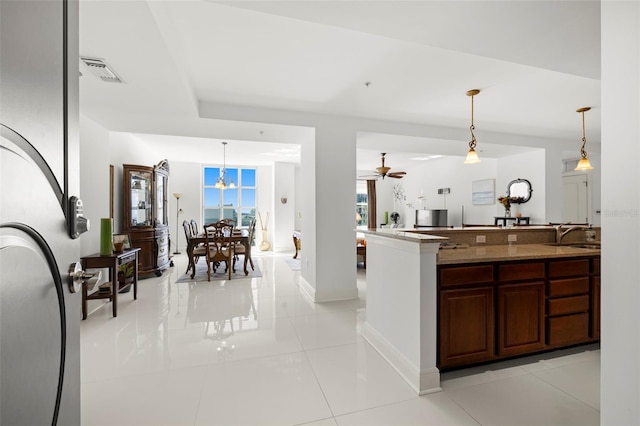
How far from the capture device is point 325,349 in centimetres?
251

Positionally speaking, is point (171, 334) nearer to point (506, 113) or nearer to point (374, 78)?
point (374, 78)

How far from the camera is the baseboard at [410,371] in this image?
1.92m

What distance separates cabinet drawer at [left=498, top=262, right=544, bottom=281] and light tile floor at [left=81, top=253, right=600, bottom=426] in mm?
704

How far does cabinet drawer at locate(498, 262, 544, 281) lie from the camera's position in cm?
217

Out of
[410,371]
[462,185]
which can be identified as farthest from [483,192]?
[410,371]

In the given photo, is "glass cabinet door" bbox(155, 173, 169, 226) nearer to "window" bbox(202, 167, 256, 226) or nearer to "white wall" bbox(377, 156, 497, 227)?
"window" bbox(202, 167, 256, 226)

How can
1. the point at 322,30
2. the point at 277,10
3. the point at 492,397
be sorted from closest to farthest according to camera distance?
the point at 277,10 → the point at 492,397 → the point at 322,30

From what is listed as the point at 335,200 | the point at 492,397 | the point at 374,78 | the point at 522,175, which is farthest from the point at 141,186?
A: the point at 522,175

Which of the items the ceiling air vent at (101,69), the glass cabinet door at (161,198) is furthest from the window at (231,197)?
the ceiling air vent at (101,69)

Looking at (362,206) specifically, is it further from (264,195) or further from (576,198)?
(576,198)

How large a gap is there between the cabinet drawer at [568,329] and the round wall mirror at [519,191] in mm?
3831

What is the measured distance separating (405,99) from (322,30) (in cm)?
165

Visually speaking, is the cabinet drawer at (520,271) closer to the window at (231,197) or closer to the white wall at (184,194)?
the window at (231,197)

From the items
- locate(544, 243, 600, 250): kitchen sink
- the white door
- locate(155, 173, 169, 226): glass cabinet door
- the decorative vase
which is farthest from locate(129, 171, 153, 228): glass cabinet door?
the white door
